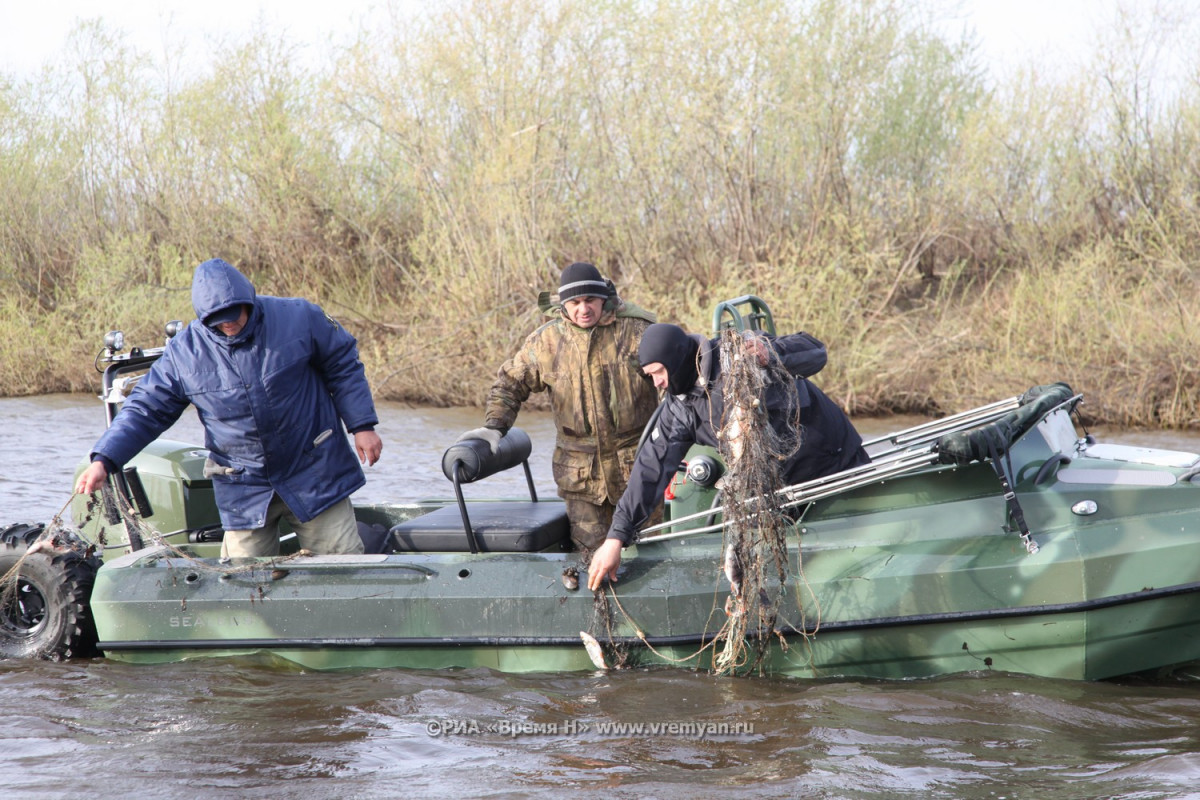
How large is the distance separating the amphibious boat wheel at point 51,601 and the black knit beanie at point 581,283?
250 centimetres

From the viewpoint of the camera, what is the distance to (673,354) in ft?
14.8

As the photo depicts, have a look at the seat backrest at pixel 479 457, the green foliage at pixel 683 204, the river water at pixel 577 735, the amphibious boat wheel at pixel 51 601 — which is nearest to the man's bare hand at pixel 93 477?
the amphibious boat wheel at pixel 51 601

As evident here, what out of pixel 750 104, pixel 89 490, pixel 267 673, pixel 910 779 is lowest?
pixel 910 779

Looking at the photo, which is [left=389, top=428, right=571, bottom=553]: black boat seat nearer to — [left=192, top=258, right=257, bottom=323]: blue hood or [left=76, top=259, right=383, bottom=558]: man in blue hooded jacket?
[left=76, top=259, right=383, bottom=558]: man in blue hooded jacket

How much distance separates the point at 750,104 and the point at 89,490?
10.1 metres

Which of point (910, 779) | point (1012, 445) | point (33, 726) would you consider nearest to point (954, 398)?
point (1012, 445)

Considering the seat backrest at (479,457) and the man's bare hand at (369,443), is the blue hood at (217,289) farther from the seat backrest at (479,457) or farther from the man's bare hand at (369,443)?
the seat backrest at (479,457)

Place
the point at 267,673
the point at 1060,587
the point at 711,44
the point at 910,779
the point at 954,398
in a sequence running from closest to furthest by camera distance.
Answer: the point at 910,779
the point at 1060,587
the point at 267,673
the point at 954,398
the point at 711,44

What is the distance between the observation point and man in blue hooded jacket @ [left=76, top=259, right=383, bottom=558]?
484 centimetres

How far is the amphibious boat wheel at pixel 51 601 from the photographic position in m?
5.36

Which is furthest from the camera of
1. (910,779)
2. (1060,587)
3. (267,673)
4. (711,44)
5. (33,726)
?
(711,44)

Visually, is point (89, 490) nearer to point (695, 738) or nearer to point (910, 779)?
point (695, 738)

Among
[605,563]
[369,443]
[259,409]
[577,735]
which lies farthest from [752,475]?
[259,409]

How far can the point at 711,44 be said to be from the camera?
43.7 feet
